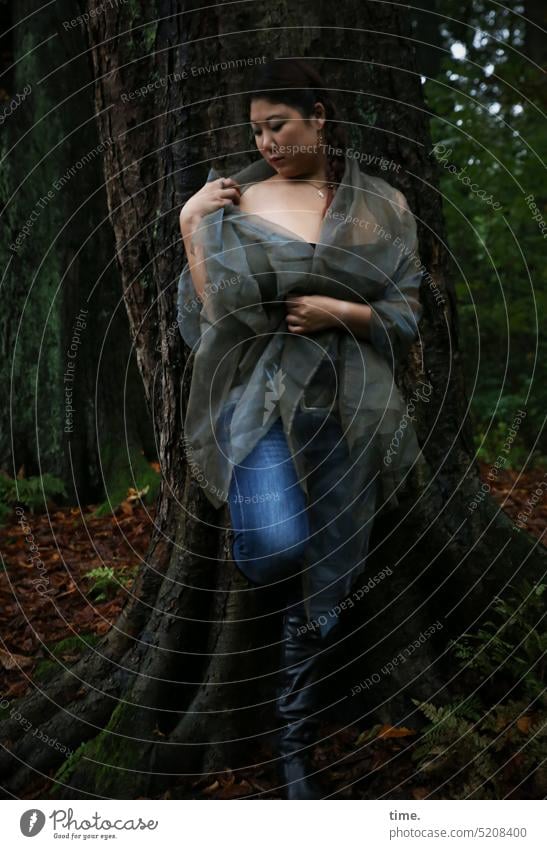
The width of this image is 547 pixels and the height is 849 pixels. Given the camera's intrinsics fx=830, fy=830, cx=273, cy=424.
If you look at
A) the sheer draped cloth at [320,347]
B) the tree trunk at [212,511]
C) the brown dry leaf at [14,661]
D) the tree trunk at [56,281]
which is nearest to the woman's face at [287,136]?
the sheer draped cloth at [320,347]

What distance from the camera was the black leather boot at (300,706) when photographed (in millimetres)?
3061

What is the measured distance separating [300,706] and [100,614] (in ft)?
6.18

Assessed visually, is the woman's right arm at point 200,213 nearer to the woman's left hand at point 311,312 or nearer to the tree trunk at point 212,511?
the tree trunk at point 212,511

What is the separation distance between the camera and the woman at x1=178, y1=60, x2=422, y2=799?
2.95 meters

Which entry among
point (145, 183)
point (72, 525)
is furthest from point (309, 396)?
point (72, 525)

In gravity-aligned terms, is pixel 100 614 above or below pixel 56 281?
below

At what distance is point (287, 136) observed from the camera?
296 cm

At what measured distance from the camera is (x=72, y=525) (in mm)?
6484

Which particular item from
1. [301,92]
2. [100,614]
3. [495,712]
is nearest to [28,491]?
[100,614]

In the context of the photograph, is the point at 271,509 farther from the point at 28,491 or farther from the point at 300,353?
the point at 28,491

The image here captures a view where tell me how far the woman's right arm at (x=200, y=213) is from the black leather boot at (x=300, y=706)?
130cm

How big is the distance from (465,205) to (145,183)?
582 centimetres

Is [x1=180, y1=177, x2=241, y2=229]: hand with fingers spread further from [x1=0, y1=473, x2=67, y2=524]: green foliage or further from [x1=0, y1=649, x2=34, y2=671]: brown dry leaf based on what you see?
[x1=0, y1=473, x2=67, y2=524]: green foliage

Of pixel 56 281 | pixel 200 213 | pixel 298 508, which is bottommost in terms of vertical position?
pixel 298 508
